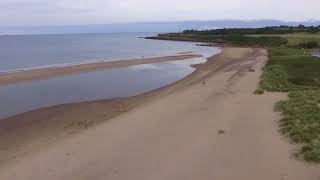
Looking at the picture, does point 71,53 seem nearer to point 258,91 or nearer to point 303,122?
point 258,91

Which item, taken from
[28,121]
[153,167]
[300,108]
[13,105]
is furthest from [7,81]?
[153,167]

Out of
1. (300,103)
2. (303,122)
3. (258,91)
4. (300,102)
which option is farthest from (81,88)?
(303,122)

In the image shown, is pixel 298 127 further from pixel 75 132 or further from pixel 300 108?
pixel 75 132

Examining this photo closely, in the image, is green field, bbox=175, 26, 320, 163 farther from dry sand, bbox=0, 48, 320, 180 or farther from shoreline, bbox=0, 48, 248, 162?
shoreline, bbox=0, 48, 248, 162

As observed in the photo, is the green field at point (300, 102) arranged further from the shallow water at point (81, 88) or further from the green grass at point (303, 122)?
the shallow water at point (81, 88)

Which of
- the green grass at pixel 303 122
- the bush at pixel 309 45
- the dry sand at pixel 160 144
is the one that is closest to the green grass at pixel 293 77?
the dry sand at pixel 160 144
